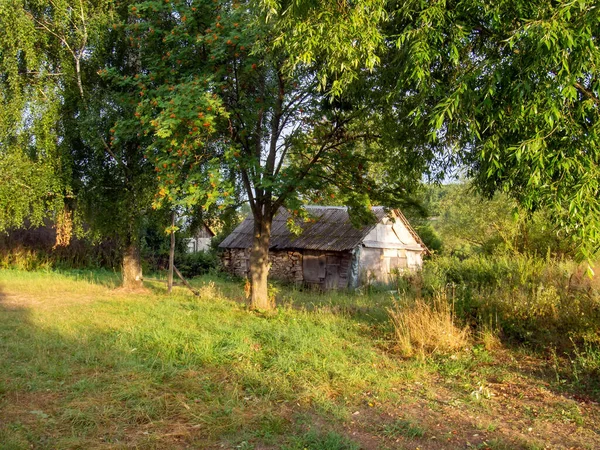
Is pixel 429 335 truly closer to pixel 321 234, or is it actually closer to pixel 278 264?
pixel 321 234

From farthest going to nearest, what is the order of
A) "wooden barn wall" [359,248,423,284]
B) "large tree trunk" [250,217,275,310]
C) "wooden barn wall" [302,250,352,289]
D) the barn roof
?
"wooden barn wall" [359,248,423,284]
the barn roof
"wooden barn wall" [302,250,352,289]
"large tree trunk" [250,217,275,310]

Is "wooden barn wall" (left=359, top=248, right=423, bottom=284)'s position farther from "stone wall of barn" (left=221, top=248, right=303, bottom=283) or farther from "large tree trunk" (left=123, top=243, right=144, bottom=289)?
"large tree trunk" (left=123, top=243, right=144, bottom=289)

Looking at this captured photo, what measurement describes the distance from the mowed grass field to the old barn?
12061mm

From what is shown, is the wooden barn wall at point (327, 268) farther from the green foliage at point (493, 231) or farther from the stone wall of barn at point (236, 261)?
the green foliage at point (493, 231)

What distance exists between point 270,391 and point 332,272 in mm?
16474

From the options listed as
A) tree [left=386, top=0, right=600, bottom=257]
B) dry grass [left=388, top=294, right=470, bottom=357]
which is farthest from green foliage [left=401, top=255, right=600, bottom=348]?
tree [left=386, top=0, right=600, bottom=257]

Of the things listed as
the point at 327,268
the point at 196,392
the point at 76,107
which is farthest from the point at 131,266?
the point at 196,392

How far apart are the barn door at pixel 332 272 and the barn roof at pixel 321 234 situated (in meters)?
0.79

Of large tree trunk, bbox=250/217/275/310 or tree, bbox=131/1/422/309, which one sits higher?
tree, bbox=131/1/422/309

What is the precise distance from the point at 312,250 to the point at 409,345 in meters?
15.2

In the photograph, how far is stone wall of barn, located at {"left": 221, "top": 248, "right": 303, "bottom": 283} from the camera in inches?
934

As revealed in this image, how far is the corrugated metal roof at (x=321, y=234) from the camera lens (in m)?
22.3

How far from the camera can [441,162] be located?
30.8 feet

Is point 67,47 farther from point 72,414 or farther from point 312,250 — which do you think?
point 312,250
